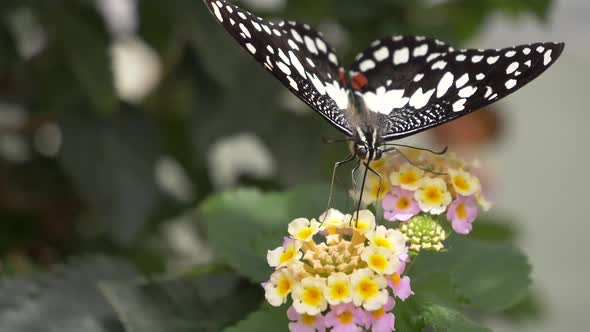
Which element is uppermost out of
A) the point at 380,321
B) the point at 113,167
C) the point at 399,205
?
the point at 113,167

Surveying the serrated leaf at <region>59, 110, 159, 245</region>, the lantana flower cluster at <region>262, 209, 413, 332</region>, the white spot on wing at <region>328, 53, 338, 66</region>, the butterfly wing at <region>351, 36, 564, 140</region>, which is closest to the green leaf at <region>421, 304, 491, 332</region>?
the lantana flower cluster at <region>262, 209, 413, 332</region>

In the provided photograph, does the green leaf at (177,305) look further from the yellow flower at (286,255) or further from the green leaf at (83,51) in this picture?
the green leaf at (83,51)

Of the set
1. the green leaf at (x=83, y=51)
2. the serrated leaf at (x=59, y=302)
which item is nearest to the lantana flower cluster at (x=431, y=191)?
the serrated leaf at (x=59, y=302)

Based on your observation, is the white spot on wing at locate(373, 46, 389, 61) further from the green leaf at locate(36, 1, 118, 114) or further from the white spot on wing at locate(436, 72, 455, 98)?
the green leaf at locate(36, 1, 118, 114)

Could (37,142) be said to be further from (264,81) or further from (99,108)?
(264,81)

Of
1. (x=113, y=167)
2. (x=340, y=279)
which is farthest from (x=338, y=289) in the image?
(x=113, y=167)

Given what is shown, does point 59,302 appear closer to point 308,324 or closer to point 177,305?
point 177,305
